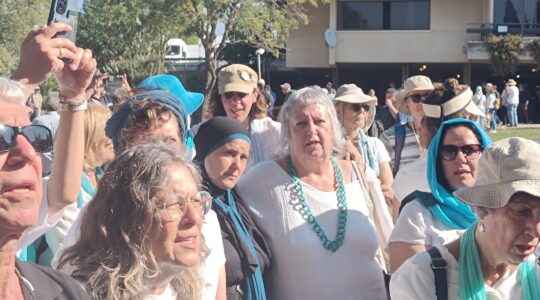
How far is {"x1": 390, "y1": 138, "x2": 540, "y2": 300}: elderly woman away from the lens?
274 cm

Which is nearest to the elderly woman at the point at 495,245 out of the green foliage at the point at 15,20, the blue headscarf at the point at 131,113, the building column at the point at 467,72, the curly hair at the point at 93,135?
the blue headscarf at the point at 131,113

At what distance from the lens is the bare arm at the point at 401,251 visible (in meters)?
3.53

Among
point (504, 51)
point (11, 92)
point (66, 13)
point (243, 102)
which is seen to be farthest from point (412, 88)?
point (504, 51)

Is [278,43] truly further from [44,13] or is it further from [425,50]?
[44,13]

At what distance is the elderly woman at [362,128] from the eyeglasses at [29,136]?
3.78 metres

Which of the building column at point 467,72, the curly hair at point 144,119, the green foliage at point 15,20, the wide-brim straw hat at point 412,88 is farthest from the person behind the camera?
the building column at point 467,72

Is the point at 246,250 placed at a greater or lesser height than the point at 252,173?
lesser

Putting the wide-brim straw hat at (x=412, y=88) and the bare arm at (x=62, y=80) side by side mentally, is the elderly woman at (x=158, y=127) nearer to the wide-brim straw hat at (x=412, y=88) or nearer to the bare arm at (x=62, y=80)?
the bare arm at (x=62, y=80)

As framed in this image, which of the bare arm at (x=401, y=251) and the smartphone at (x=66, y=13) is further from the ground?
the smartphone at (x=66, y=13)

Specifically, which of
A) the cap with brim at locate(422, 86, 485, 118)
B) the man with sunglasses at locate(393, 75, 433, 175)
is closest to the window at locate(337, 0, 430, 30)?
the man with sunglasses at locate(393, 75, 433, 175)

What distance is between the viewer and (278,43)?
2944 centimetres

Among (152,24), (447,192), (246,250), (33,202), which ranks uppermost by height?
(152,24)

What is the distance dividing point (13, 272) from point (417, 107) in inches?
194

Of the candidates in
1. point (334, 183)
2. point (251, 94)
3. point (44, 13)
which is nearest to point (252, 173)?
point (334, 183)
